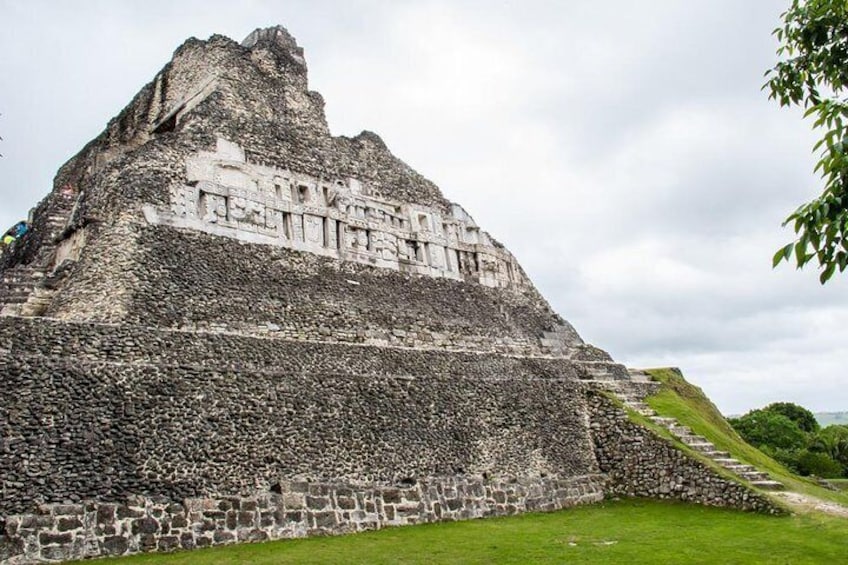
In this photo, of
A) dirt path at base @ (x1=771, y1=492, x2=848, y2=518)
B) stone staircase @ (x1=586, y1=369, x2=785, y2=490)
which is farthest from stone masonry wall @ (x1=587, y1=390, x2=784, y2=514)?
stone staircase @ (x1=586, y1=369, x2=785, y2=490)

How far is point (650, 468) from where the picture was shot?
17594 millimetres

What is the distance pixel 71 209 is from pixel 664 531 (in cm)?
1570

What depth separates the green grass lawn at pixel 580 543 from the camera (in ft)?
35.5

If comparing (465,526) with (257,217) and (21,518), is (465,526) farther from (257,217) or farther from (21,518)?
(257,217)

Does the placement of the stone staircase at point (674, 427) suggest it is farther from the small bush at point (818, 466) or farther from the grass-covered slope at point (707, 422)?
the small bush at point (818, 466)

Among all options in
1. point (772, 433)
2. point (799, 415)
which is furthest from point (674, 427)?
point (799, 415)

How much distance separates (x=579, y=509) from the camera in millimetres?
16734

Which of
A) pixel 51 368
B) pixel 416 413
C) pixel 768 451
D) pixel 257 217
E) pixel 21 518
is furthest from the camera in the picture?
pixel 768 451

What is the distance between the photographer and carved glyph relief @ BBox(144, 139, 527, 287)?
17.2 metres

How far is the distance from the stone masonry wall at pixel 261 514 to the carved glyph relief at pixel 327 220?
6.77m

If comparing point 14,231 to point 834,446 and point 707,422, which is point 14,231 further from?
point 834,446

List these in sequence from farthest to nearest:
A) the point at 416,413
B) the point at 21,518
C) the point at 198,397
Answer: the point at 416,413 → the point at 198,397 → the point at 21,518

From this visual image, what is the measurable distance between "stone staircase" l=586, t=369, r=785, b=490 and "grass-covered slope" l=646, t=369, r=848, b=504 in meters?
0.44

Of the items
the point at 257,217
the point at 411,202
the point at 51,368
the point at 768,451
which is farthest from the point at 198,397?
the point at 768,451
